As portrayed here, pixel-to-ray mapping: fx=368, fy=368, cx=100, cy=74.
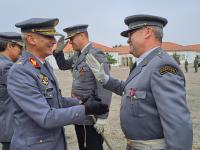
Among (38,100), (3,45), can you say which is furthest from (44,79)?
(3,45)

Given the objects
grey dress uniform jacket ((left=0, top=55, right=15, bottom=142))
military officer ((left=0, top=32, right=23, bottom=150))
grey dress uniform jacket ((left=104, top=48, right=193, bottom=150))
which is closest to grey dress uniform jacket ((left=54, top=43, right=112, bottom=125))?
military officer ((left=0, top=32, right=23, bottom=150))

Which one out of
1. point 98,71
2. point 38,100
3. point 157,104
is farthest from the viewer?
point 98,71

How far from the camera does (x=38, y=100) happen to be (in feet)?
10.1

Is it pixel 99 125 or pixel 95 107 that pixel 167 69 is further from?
pixel 99 125

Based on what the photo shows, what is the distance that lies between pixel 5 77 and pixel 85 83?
61.5 inches

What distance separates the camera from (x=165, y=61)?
3.08 meters

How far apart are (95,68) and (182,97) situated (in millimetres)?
1361

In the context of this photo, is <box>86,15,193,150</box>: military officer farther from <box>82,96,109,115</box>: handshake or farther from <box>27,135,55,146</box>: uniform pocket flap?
<box>27,135,55,146</box>: uniform pocket flap

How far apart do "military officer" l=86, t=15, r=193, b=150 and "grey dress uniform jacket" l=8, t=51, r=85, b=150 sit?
471mm

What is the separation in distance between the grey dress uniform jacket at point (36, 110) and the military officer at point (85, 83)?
1.73 m

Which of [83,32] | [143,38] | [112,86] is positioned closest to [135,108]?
[143,38]

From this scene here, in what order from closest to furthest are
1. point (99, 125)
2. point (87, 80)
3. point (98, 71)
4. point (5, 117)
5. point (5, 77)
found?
point (98, 71), point (5, 117), point (5, 77), point (99, 125), point (87, 80)

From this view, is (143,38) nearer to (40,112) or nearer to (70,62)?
(40,112)

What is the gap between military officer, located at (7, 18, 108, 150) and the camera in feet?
10.1
